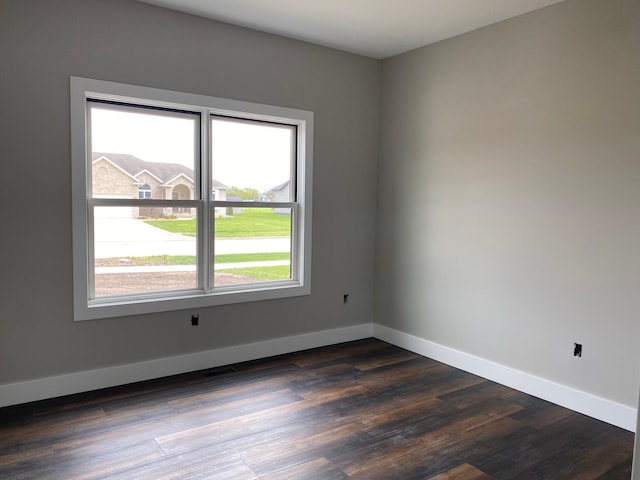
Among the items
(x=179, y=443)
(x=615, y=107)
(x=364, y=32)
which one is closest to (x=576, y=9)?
(x=615, y=107)

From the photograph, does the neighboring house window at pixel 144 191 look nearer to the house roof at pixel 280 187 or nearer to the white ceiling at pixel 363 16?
the house roof at pixel 280 187

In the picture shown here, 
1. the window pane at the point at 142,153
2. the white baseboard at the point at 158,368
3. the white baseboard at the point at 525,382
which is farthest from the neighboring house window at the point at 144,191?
the white baseboard at the point at 525,382

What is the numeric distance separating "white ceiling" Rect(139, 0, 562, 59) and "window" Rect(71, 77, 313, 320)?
65 centimetres

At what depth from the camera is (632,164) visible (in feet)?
9.57

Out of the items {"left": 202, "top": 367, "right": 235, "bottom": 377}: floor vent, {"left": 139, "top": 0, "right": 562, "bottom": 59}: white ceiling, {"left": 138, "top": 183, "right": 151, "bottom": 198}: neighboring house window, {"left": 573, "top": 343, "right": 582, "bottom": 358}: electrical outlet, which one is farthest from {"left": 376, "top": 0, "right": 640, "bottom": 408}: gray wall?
{"left": 138, "top": 183, "right": 151, "bottom": 198}: neighboring house window

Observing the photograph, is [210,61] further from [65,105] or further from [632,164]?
[632,164]

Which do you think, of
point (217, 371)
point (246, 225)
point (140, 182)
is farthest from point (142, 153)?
point (217, 371)

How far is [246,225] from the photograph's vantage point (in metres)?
4.12

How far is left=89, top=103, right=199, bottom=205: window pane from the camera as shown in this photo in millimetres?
3424

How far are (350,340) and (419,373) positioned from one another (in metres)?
1.01

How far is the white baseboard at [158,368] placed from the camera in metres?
3.15

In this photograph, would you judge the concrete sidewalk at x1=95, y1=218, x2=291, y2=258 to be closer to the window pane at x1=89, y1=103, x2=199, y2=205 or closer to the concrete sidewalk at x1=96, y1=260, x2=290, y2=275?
the concrete sidewalk at x1=96, y1=260, x2=290, y2=275

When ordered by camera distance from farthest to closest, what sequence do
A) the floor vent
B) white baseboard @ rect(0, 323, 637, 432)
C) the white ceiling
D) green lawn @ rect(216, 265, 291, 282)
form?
green lawn @ rect(216, 265, 291, 282) < the floor vent < the white ceiling < white baseboard @ rect(0, 323, 637, 432)

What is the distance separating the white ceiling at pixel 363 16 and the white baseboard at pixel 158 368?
2.70 m
